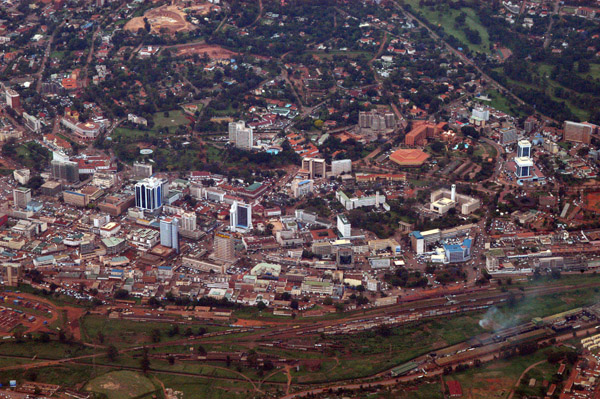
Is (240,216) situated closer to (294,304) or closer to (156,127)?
(294,304)

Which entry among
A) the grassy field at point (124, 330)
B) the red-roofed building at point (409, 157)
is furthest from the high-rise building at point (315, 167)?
the grassy field at point (124, 330)

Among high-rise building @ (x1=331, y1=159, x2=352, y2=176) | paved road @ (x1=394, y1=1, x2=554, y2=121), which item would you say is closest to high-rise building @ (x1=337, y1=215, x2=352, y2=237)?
high-rise building @ (x1=331, y1=159, x2=352, y2=176)

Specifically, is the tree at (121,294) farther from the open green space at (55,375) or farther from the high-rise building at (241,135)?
the high-rise building at (241,135)

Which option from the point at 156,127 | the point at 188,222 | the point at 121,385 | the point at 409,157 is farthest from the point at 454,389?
the point at 156,127

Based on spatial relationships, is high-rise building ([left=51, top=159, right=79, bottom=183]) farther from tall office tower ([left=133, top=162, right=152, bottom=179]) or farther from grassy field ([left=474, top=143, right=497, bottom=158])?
grassy field ([left=474, top=143, right=497, bottom=158])

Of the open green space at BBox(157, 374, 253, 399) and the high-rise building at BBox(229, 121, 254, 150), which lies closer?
the open green space at BBox(157, 374, 253, 399)
